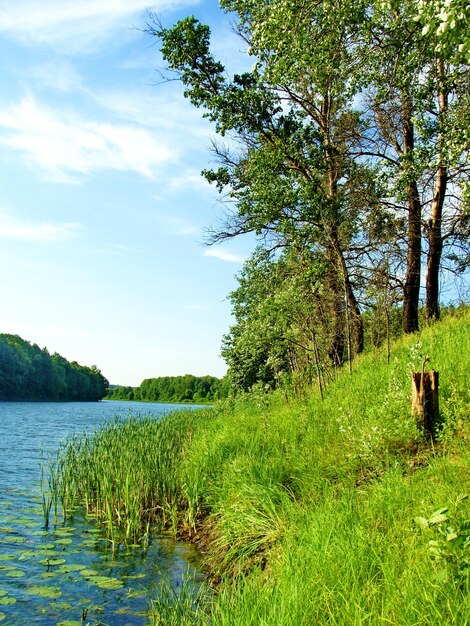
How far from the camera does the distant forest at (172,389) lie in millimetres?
139000

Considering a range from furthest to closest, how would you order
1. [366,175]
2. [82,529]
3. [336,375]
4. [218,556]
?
[366,175] < [336,375] < [82,529] < [218,556]

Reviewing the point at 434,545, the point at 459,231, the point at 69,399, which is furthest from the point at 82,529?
the point at 69,399

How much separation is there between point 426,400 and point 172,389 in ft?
482

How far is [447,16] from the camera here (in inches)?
215

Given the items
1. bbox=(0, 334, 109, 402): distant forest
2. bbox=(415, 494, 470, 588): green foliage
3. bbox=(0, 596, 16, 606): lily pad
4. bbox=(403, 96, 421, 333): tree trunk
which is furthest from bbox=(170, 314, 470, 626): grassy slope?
bbox=(0, 334, 109, 402): distant forest

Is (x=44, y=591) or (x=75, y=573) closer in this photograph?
(x=44, y=591)

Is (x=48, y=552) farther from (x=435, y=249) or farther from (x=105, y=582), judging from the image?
(x=435, y=249)

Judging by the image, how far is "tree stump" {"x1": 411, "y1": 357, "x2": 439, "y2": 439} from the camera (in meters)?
6.87

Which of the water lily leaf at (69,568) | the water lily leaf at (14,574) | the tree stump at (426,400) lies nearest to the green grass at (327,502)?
the tree stump at (426,400)

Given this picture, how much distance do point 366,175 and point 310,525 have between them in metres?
13.1

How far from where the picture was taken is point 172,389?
15088 centimetres

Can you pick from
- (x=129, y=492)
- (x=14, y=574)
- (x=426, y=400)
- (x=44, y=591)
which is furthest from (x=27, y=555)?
(x=426, y=400)

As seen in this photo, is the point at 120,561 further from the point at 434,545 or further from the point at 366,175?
the point at 366,175

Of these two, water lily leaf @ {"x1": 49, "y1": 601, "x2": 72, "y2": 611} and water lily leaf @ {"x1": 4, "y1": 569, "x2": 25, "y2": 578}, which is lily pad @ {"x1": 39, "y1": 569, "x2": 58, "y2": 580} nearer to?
water lily leaf @ {"x1": 4, "y1": 569, "x2": 25, "y2": 578}
